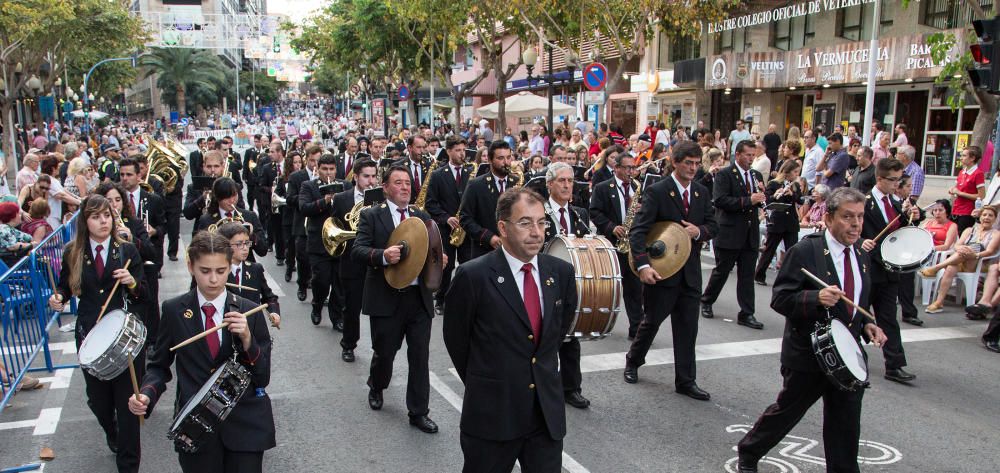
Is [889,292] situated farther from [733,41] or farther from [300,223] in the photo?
[733,41]

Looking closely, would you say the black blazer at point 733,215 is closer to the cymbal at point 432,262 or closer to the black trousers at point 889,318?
the black trousers at point 889,318

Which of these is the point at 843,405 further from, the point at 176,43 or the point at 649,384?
the point at 176,43

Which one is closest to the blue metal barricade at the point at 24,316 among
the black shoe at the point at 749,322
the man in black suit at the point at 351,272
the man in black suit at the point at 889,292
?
the man in black suit at the point at 351,272

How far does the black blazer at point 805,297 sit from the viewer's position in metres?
4.66

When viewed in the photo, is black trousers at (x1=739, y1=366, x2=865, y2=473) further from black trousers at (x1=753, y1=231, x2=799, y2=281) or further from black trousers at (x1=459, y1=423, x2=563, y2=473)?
black trousers at (x1=753, y1=231, x2=799, y2=281)

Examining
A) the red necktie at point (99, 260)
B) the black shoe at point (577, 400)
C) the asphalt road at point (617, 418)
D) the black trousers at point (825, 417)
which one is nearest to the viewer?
the black trousers at point (825, 417)

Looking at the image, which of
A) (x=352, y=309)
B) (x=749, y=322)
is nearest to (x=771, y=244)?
(x=749, y=322)

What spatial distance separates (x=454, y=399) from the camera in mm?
6668

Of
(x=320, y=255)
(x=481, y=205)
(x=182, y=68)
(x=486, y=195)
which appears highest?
(x=182, y=68)

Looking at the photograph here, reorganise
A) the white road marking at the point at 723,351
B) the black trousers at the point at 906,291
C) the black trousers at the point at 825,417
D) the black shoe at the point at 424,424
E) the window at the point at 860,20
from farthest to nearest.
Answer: the window at the point at 860,20, the black trousers at the point at 906,291, the white road marking at the point at 723,351, the black shoe at the point at 424,424, the black trousers at the point at 825,417

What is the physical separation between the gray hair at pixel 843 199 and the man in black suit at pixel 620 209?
137 inches

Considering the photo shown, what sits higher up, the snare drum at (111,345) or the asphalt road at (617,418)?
the snare drum at (111,345)

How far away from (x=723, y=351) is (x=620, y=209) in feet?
5.88

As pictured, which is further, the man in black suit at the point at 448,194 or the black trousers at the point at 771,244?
the black trousers at the point at 771,244
